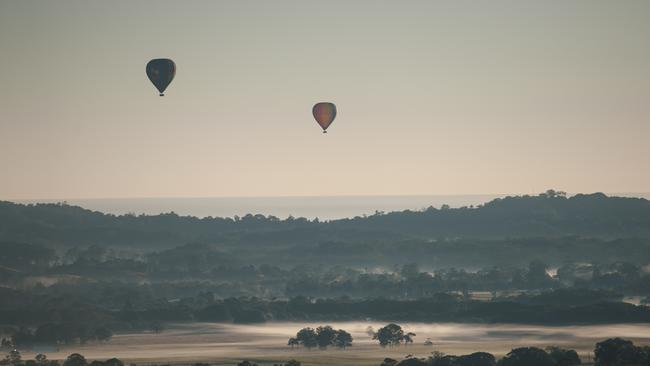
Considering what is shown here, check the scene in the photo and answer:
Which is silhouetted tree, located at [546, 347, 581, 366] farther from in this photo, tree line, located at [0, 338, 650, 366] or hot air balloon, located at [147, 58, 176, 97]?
hot air balloon, located at [147, 58, 176, 97]

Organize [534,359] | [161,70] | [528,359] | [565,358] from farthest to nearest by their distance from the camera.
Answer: [161,70]
[565,358]
[528,359]
[534,359]

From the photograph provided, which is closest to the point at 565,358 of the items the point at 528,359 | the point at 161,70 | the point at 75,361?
the point at 528,359

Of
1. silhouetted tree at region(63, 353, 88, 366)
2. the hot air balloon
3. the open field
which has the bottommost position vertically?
silhouetted tree at region(63, 353, 88, 366)

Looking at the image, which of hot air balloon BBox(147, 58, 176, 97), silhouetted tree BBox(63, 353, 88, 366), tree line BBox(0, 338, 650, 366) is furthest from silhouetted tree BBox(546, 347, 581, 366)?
hot air balloon BBox(147, 58, 176, 97)

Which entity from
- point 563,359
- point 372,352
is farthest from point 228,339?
point 563,359

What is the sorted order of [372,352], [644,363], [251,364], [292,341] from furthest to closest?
1. [292,341]
2. [372,352]
3. [251,364]
4. [644,363]

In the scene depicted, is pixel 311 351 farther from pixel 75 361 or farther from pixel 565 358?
pixel 565 358

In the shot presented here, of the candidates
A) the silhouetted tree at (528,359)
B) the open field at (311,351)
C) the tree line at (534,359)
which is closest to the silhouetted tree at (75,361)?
the tree line at (534,359)

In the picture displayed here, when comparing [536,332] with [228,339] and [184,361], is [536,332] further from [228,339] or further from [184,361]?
[184,361]
